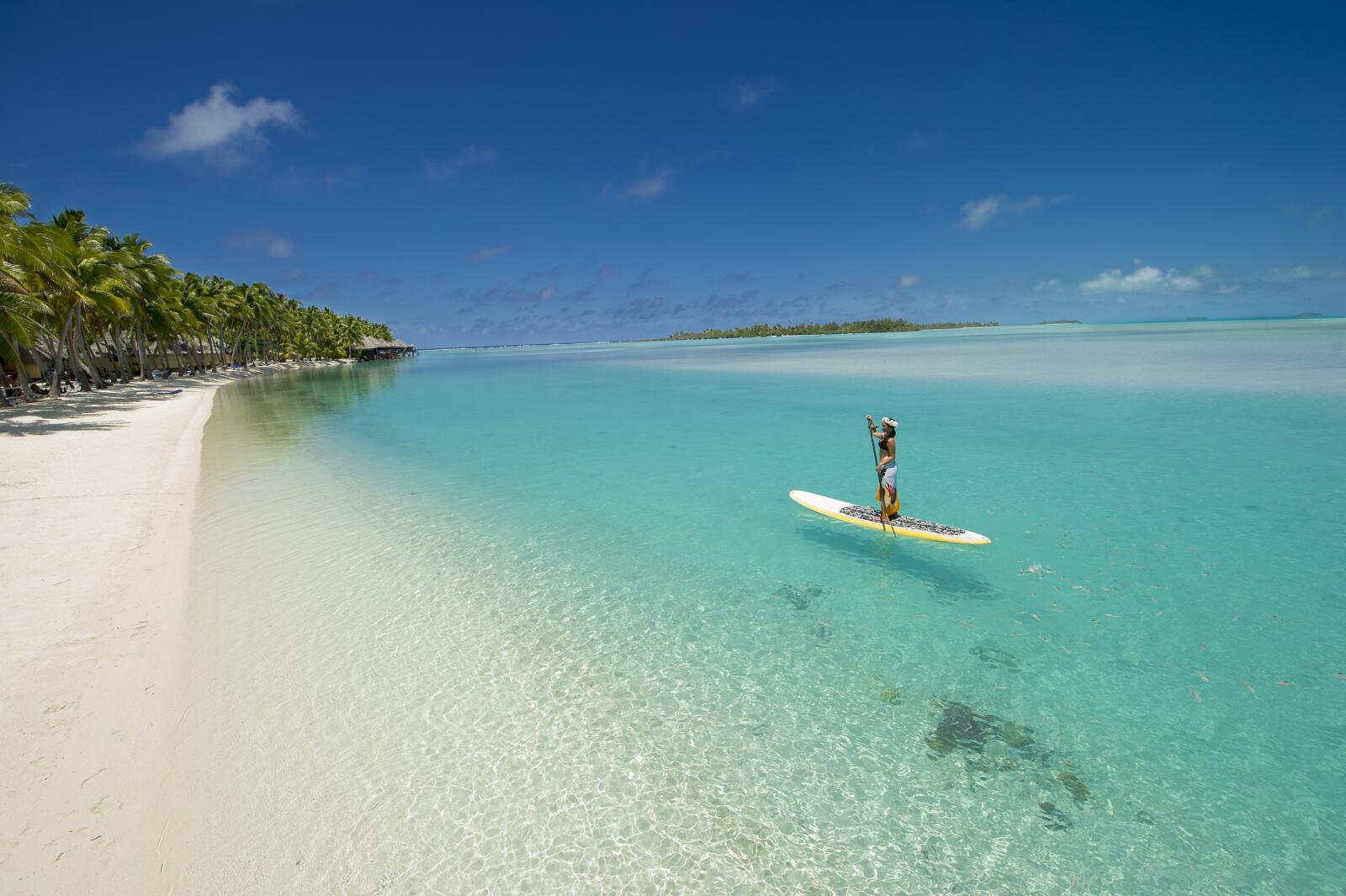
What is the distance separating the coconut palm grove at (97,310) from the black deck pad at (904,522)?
30.1 metres

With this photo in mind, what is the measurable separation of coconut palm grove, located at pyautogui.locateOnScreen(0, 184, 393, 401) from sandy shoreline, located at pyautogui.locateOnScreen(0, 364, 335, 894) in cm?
1581

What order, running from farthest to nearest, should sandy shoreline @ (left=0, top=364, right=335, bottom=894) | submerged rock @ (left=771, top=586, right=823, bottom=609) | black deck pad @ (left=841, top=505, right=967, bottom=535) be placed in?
black deck pad @ (left=841, top=505, right=967, bottom=535) < submerged rock @ (left=771, top=586, right=823, bottom=609) < sandy shoreline @ (left=0, top=364, right=335, bottom=894)

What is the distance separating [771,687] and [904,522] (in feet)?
18.6

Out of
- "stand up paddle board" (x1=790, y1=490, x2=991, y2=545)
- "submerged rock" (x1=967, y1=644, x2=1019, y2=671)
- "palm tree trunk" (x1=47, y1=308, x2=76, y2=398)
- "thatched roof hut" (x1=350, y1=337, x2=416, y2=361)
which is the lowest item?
"submerged rock" (x1=967, y1=644, x2=1019, y2=671)

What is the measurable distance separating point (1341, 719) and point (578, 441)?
65.4 feet

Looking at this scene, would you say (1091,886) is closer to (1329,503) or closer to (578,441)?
(1329,503)

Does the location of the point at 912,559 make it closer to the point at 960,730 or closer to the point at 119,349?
the point at 960,730

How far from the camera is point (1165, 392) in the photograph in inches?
1189

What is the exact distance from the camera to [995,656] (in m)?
6.93

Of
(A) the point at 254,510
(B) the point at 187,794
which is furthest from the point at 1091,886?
(A) the point at 254,510

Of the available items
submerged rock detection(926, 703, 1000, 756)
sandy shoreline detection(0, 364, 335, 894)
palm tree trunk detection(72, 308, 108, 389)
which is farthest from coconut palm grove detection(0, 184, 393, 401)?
submerged rock detection(926, 703, 1000, 756)

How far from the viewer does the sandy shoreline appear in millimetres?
4219

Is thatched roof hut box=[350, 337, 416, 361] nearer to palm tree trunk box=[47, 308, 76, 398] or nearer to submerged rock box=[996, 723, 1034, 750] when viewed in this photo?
palm tree trunk box=[47, 308, 76, 398]

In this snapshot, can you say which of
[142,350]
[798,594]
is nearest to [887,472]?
[798,594]
